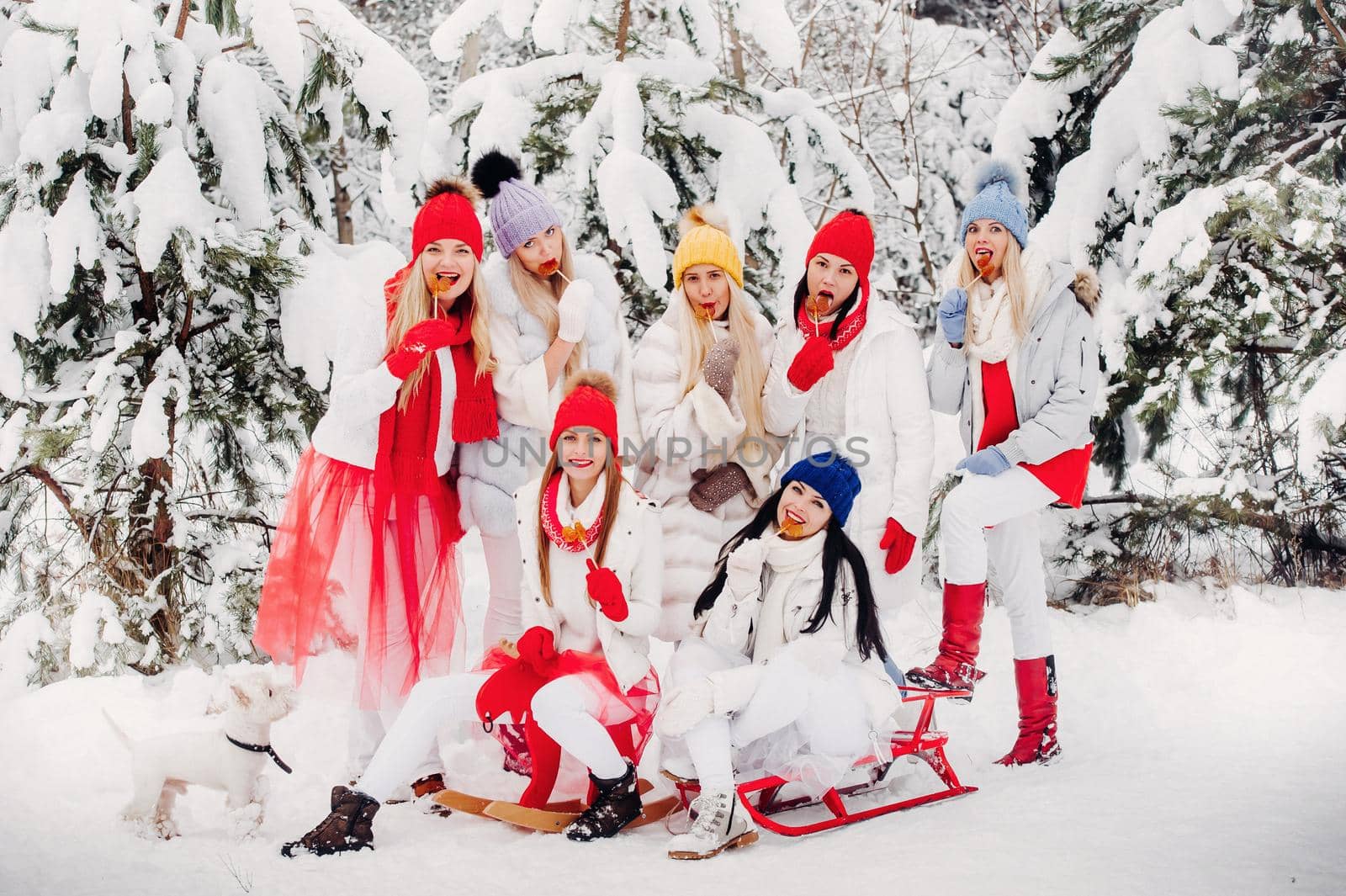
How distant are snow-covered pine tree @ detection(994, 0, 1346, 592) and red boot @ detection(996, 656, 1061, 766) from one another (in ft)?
4.12

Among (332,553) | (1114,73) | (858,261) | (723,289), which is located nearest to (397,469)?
(332,553)

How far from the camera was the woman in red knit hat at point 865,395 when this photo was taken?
10.6ft

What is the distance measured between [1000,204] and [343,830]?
2782 millimetres

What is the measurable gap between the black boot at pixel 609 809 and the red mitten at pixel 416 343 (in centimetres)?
134

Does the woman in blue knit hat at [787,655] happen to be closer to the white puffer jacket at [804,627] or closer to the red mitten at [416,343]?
the white puffer jacket at [804,627]

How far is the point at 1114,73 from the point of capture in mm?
4793

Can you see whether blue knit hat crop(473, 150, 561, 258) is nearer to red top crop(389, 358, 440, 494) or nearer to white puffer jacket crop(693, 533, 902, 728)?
red top crop(389, 358, 440, 494)

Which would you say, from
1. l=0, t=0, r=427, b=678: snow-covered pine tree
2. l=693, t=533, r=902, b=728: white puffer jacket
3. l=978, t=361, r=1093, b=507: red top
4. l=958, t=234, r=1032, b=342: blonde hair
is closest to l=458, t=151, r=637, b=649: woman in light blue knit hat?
l=693, t=533, r=902, b=728: white puffer jacket

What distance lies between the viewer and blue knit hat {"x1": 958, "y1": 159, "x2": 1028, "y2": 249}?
11.0 ft

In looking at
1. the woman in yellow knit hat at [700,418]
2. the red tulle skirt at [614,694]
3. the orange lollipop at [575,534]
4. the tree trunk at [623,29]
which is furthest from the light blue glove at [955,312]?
the tree trunk at [623,29]

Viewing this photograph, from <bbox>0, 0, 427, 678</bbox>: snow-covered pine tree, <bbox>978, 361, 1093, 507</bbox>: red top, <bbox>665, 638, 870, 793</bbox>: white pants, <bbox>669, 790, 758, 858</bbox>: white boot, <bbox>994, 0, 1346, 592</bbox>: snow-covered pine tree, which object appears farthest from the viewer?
<bbox>994, 0, 1346, 592</bbox>: snow-covered pine tree

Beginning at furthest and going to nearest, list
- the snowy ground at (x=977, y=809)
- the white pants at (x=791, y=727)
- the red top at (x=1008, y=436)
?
the red top at (x=1008, y=436), the white pants at (x=791, y=727), the snowy ground at (x=977, y=809)

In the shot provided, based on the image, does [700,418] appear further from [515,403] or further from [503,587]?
[503,587]

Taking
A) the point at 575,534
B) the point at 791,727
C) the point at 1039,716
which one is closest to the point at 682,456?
the point at 575,534
